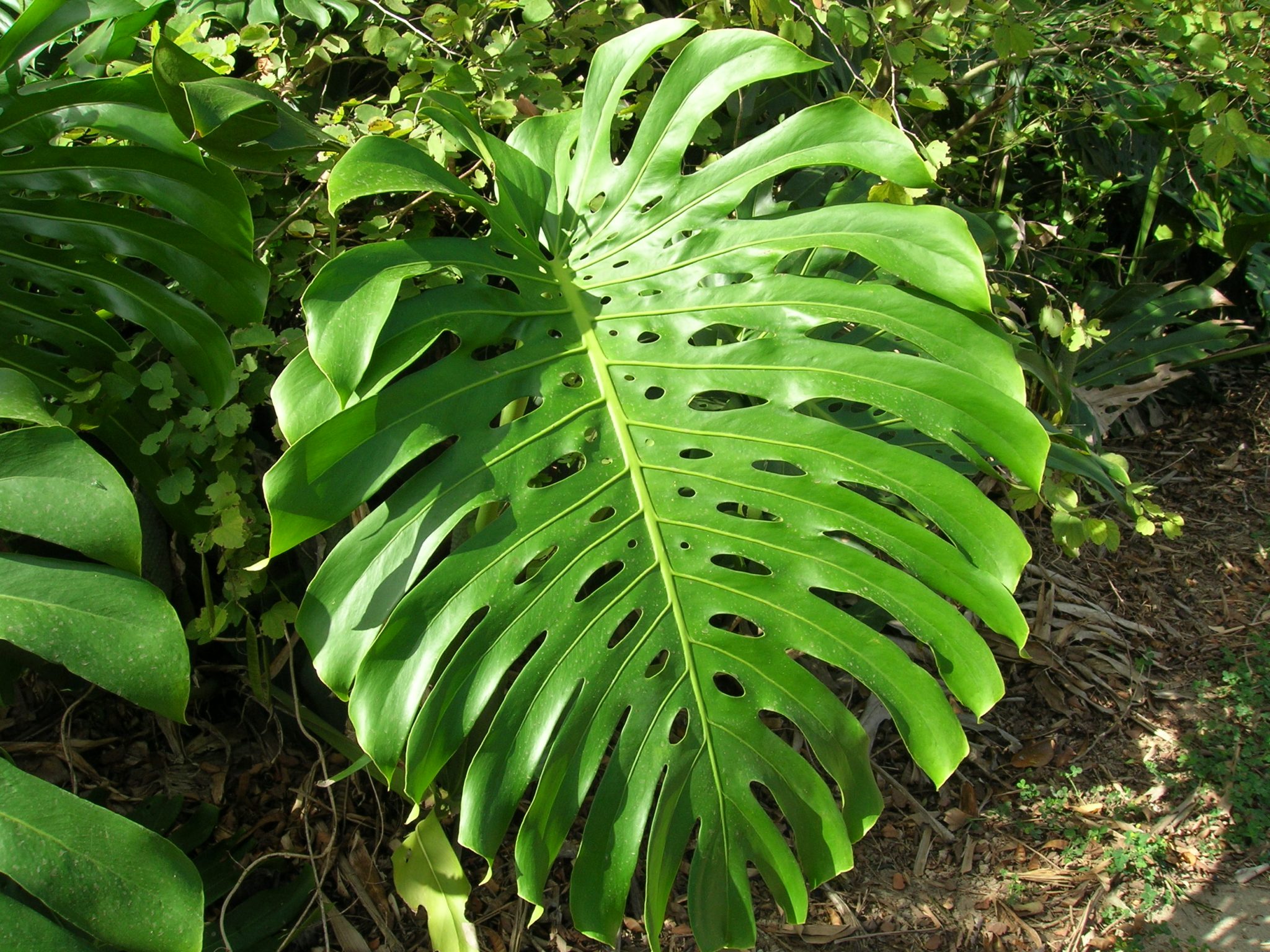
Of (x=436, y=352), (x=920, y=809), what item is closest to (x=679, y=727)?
(x=436, y=352)

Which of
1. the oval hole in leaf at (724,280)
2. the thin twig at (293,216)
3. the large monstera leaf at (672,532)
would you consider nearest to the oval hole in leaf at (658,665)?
the large monstera leaf at (672,532)

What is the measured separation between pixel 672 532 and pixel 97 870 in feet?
2.38

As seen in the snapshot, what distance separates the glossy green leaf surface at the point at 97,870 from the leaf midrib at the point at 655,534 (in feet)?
1.98

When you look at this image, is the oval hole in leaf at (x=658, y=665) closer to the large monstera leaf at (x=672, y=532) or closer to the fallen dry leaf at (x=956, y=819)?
the large monstera leaf at (x=672, y=532)

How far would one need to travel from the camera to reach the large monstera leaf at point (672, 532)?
1.16 m

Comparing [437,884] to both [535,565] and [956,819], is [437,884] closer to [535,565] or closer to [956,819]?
[535,565]

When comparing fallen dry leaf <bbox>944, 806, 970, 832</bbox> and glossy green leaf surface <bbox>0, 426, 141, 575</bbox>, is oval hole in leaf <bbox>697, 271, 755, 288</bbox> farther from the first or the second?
fallen dry leaf <bbox>944, 806, 970, 832</bbox>

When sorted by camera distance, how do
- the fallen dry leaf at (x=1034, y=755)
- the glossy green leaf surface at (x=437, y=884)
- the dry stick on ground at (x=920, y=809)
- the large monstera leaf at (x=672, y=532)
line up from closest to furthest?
1. the large monstera leaf at (x=672, y=532)
2. the glossy green leaf surface at (x=437, y=884)
3. the dry stick on ground at (x=920, y=809)
4. the fallen dry leaf at (x=1034, y=755)

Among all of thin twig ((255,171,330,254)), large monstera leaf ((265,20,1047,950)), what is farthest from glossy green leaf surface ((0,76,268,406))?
large monstera leaf ((265,20,1047,950))

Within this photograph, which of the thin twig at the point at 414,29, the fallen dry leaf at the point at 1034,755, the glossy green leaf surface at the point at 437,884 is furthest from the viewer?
the fallen dry leaf at the point at 1034,755

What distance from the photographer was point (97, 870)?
91 centimetres

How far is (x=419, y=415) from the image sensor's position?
3.92ft

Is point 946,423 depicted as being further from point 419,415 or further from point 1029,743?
point 1029,743

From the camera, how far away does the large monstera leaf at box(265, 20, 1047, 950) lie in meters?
1.16
